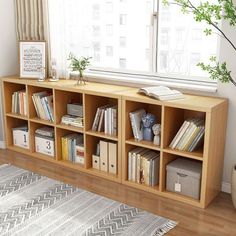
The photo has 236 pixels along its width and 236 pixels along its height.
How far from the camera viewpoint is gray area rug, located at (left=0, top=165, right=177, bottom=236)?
7.82 ft

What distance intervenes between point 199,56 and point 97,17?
3.42 feet

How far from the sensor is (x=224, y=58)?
2.71 metres

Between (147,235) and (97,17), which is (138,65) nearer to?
(97,17)

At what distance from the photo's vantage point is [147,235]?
2324 millimetres

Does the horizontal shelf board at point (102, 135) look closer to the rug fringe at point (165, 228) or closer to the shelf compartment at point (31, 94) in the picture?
the shelf compartment at point (31, 94)

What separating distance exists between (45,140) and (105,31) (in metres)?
1.18

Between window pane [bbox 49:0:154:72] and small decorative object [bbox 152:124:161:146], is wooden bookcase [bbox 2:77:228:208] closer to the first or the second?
small decorative object [bbox 152:124:161:146]

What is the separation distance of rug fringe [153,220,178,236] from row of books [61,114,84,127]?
1.20 meters

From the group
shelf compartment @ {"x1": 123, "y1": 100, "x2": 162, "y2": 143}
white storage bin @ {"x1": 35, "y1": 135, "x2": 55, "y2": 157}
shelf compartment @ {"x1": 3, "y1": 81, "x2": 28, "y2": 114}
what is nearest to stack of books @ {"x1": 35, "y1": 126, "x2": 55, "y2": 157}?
white storage bin @ {"x1": 35, "y1": 135, "x2": 55, "y2": 157}

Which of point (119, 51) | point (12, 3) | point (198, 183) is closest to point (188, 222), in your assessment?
point (198, 183)

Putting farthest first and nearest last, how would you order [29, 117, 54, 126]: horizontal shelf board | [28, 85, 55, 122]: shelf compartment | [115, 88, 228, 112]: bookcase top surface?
[28, 85, 55, 122]: shelf compartment → [29, 117, 54, 126]: horizontal shelf board → [115, 88, 228, 112]: bookcase top surface

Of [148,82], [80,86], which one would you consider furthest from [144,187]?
[80,86]

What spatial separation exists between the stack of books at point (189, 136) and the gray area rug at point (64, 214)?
557mm

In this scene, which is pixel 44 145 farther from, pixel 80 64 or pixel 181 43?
pixel 181 43
